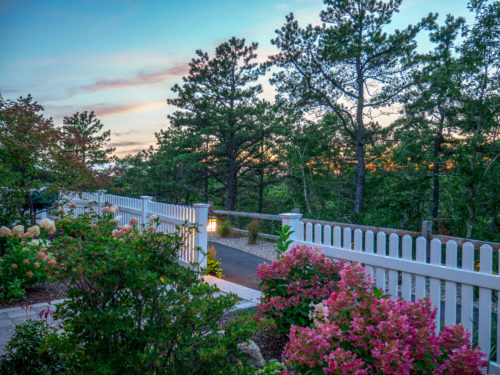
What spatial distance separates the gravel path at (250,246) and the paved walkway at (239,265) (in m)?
0.28

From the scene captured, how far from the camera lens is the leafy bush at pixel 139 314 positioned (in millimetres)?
1707

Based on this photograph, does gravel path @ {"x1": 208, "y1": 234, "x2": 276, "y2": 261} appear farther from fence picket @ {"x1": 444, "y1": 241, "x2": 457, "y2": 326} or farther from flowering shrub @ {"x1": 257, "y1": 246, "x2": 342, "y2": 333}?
fence picket @ {"x1": 444, "y1": 241, "x2": 457, "y2": 326}

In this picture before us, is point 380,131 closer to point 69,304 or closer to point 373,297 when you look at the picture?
point 373,297

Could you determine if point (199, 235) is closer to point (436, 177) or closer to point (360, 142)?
point (436, 177)

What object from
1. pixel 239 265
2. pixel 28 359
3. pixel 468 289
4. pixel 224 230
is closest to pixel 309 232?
pixel 468 289

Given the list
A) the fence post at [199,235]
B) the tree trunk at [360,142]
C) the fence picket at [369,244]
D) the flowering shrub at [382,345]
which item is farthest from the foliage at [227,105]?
the flowering shrub at [382,345]

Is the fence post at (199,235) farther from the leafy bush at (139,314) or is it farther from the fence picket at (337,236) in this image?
the leafy bush at (139,314)

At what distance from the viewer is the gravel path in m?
8.65

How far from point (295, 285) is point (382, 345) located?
138 centimetres

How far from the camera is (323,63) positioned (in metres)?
11.8

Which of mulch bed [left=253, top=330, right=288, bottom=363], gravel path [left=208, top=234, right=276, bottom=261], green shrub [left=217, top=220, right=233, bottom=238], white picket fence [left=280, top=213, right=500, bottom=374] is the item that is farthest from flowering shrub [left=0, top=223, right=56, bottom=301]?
green shrub [left=217, top=220, right=233, bottom=238]

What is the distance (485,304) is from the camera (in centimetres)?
276

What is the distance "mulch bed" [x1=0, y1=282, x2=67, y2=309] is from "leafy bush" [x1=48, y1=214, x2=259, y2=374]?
9.51 ft

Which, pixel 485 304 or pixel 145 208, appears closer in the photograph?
pixel 485 304
